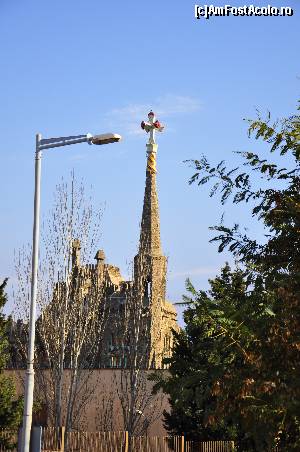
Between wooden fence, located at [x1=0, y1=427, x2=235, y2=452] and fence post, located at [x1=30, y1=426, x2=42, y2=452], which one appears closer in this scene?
fence post, located at [x1=30, y1=426, x2=42, y2=452]

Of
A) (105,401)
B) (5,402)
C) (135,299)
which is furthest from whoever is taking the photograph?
(135,299)

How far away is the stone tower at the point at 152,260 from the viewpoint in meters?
47.8

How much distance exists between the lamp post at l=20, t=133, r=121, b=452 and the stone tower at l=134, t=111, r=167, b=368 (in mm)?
32075

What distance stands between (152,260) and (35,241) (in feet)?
140

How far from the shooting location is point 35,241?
41.9ft

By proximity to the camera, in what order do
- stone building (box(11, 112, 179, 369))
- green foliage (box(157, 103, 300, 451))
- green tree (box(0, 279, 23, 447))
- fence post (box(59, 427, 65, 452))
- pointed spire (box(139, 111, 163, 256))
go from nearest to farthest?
green foliage (box(157, 103, 300, 451))
fence post (box(59, 427, 65, 452))
green tree (box(0, 279, 23, 447))
stone building (box(11, 112, 179, 369))
pointed spire (box(139, 111, 163, 256))

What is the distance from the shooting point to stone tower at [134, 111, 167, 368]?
4775cm

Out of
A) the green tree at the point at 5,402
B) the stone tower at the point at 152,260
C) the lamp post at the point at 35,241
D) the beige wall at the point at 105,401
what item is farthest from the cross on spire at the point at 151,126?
the lamp post at the point at 35,241

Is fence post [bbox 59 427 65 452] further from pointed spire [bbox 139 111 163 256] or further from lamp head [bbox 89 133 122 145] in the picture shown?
pointed spire [bbox 139 111 163 256]

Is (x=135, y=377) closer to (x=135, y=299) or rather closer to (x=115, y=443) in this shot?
(x=135, y=299)

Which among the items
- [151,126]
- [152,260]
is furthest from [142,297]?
[151,126]

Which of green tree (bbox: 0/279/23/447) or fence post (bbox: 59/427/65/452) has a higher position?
green tree (bbox: 0/279/23/447)

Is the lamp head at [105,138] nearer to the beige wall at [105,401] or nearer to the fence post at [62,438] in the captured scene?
the fence post at [62,438]

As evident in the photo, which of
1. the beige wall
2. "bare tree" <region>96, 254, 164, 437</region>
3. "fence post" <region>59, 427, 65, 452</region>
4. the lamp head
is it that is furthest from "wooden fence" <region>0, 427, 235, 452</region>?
the lamp head
